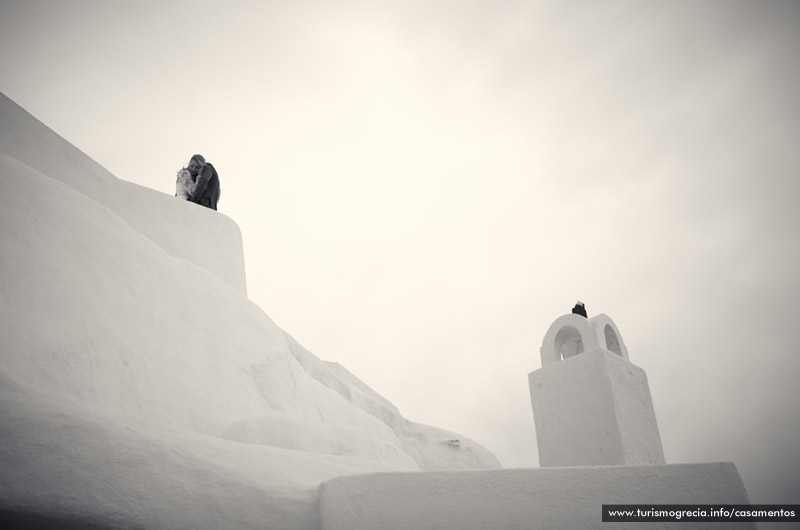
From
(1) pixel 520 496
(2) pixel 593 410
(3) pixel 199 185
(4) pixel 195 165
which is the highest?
(4) pixel 195 165

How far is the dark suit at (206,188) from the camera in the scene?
15688 millimetres

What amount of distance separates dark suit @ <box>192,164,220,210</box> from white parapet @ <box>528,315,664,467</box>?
11.6 meters

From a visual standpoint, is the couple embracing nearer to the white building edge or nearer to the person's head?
the person's head

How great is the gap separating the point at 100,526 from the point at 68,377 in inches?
113

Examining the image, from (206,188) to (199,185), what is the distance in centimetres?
23

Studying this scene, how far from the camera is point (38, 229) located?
22.9 ft

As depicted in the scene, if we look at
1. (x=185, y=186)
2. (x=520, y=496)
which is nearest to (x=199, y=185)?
(x=185, y=186)

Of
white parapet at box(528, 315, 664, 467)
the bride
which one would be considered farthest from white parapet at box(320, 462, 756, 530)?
the bride

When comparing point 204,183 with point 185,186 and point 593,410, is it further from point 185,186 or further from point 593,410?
point 593,410

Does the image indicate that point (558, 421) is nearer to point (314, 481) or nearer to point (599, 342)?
point (599, 342)

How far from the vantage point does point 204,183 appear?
15.8 metres

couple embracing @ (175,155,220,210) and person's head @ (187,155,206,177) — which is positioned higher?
person's head @ (187,155,206,177)

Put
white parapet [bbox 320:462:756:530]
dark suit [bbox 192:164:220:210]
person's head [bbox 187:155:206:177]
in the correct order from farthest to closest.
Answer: person's head [bbox 187:155:206:177], dark suit [bbox 192:164:220:210], white parapet [bbox 320:462:756:530]

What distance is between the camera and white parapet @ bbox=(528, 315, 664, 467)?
705 centimetres
